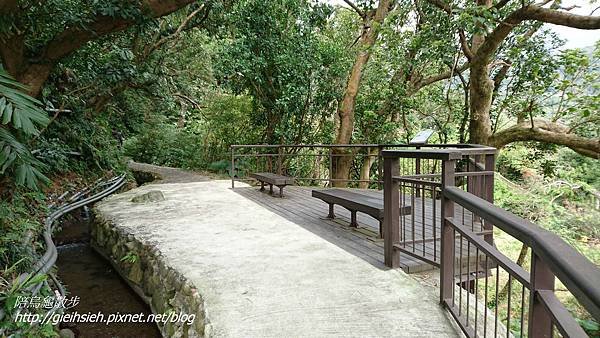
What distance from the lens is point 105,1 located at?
385 cm

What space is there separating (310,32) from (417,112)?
157 inches

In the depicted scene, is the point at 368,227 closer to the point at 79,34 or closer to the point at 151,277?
the point at 151,277

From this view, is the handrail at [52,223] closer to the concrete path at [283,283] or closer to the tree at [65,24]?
the concrete path at [283,283]

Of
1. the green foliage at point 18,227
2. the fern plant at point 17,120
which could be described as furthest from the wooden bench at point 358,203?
the green foliage at point 18,227

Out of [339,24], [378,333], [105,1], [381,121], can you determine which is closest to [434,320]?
[378,333]

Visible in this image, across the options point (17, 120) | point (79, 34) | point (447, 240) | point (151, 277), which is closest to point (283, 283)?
point (447, 240)

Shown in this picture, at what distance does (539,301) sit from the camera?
1.12 m

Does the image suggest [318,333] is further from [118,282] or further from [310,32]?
[310,32]

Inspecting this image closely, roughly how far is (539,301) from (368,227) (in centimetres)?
336

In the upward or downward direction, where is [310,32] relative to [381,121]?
upward

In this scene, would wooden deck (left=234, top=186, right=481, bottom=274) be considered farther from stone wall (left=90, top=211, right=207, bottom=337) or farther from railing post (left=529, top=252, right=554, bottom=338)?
stone wall (left=90, top=211, right=207, bottom=337)

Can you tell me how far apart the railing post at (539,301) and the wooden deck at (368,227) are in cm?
117

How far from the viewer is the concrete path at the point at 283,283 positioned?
2250 mm

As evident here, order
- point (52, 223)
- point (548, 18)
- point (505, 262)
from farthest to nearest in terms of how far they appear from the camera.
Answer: point (548, 18) < point (52, 223) < point (505, 262)
